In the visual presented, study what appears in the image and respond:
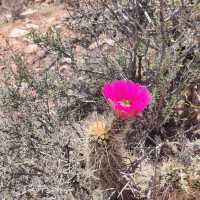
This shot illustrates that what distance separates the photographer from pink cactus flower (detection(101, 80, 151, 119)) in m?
2.11

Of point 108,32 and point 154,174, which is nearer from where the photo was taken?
point 154,174

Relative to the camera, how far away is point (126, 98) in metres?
2.22

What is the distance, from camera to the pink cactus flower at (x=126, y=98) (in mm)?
2107

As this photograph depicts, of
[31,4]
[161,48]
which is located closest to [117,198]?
[161,48]

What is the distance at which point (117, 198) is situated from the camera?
8.38 feet

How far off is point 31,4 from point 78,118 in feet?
5.98

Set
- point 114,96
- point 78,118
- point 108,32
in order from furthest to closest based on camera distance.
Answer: point 108,32
point 78,118
point 114,96

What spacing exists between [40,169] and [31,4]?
2224 mm

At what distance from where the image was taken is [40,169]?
2.70 metres

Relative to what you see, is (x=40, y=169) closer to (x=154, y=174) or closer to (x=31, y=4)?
(x=154, y=174)

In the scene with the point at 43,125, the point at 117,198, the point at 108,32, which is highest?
the point at 108,32

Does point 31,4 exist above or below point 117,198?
above

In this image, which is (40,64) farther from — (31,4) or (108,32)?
(31,4)

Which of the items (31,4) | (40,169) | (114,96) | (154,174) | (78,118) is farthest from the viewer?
(31,4)
